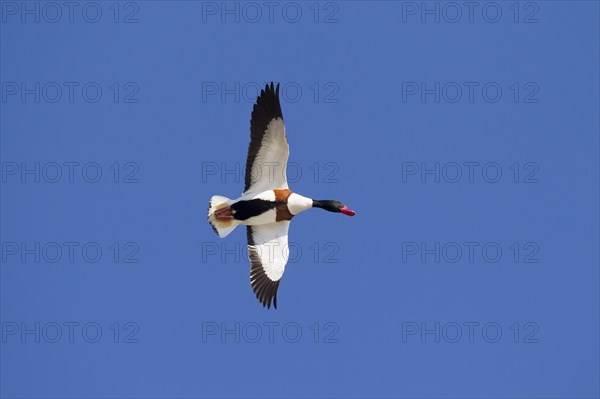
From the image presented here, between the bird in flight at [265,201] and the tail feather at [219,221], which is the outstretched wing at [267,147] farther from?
the tail feather at [219,221]

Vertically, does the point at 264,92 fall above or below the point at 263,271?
above

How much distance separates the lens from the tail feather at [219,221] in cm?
3450

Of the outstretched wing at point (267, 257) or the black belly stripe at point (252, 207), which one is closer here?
the black belly stripe at point (252, 207)

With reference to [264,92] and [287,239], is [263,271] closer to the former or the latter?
[287,239]

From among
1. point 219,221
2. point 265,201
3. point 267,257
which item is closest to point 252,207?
point 265,201

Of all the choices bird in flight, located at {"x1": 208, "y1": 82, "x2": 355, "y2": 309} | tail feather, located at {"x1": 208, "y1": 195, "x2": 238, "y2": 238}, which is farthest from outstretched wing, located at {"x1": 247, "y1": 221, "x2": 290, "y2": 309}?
tail feather, located at {"x1": 208, "y1": 195, "x2": 238, "y2": 238}

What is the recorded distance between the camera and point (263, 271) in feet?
114

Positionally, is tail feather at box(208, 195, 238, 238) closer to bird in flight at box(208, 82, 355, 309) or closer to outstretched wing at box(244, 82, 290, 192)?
bird in flight at box(208, 82, 355, 309)

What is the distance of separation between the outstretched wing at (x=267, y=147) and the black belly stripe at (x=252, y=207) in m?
0.28

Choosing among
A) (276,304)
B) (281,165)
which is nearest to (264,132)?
(281,165)

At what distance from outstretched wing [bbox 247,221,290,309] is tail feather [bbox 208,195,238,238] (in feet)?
1.73

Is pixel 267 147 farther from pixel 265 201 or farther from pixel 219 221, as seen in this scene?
pixel 219 221

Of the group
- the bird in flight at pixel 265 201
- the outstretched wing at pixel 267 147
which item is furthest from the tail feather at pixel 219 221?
the outstretched wing at pixel 267 147

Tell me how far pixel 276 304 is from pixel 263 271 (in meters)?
0.64
